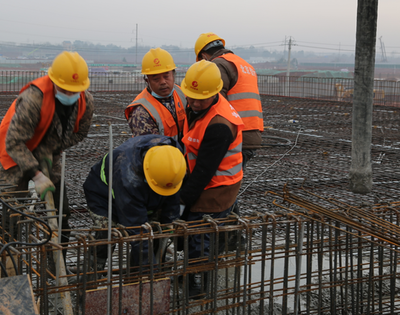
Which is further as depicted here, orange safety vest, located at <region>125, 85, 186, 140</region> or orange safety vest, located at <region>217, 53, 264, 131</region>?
orange safety vest, located at <region>217, 53, 264, 131</region>

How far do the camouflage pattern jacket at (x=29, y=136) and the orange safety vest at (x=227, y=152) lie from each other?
2.79 ft

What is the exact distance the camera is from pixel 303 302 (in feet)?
11.7

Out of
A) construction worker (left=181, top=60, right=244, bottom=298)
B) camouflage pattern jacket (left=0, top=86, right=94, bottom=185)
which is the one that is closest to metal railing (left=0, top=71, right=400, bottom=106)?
construction worker (left=181, top=60, right=244, bottom=298)

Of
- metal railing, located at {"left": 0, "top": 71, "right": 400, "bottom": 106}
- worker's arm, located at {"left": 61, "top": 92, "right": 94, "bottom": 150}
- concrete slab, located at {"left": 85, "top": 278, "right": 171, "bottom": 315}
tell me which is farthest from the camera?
metal railing, located at {"left": 0, "top": 71, "right": 400, "bottom": 106}

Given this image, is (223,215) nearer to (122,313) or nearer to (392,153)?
(122,313)

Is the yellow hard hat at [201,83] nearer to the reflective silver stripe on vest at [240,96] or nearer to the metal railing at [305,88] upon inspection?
the reflective silver stripe on vest at [240,96]

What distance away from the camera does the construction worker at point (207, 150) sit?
131 inches

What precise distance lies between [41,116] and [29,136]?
0.50 feet

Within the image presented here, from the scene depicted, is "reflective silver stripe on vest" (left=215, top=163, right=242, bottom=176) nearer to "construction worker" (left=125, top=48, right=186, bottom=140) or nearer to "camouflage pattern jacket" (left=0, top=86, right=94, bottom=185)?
"construction worker" (left=125, top=48, right=186, bottom=140)

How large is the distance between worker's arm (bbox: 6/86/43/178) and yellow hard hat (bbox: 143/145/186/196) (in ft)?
2.52

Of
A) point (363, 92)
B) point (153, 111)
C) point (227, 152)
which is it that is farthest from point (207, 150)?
point (363, 92)

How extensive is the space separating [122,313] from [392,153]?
7031mm

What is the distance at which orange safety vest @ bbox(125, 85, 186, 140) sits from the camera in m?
3.69

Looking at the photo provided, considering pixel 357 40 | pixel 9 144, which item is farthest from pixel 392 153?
pixel 9 144
